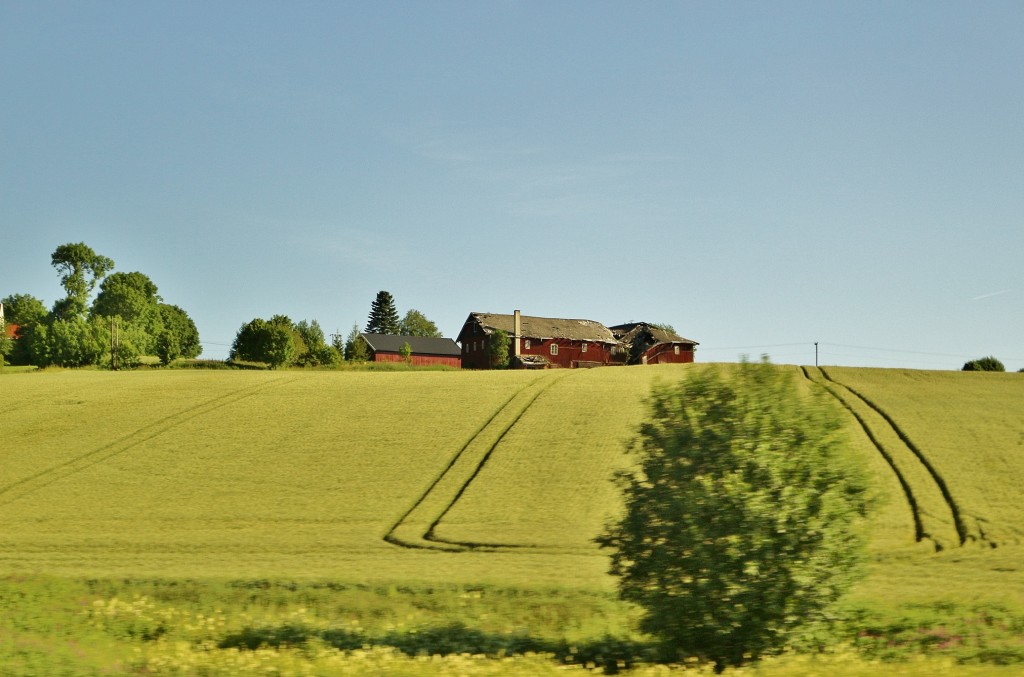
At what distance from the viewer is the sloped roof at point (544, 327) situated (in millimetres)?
123469

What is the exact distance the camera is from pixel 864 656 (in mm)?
23031

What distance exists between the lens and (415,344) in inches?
6531

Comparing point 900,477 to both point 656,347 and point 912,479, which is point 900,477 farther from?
point 656,347

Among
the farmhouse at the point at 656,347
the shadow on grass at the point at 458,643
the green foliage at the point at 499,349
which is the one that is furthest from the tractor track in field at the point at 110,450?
the farmhouse at the point at 656,347

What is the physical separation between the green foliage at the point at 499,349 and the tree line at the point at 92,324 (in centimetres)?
4528

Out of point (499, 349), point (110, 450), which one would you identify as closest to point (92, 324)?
point (499, 349)

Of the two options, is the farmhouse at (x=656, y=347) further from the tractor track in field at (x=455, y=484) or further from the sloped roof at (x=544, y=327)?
the tractor track in field at (x=455, y=484)

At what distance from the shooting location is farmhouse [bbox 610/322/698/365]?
12550 cm

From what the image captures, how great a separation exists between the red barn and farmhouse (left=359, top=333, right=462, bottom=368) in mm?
32630

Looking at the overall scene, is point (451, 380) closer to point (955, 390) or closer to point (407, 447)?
point (407, 447)

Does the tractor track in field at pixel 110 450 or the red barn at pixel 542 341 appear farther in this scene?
the red barn at pixel 542 341

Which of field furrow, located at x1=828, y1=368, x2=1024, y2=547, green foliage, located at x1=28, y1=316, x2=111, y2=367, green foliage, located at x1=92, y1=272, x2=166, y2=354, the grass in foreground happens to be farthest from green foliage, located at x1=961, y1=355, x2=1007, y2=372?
green foliage, located at x1=92, y1=272, x2=166, y2=354

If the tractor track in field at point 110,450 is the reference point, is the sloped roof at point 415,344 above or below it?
above

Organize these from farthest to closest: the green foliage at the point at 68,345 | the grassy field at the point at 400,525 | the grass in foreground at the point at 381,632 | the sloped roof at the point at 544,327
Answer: the green foliage at the point at 68,345
the sloped roof at the point at 544,327
the grassy field at the point at 400,525
the grass in foreground at the point at 381,632
